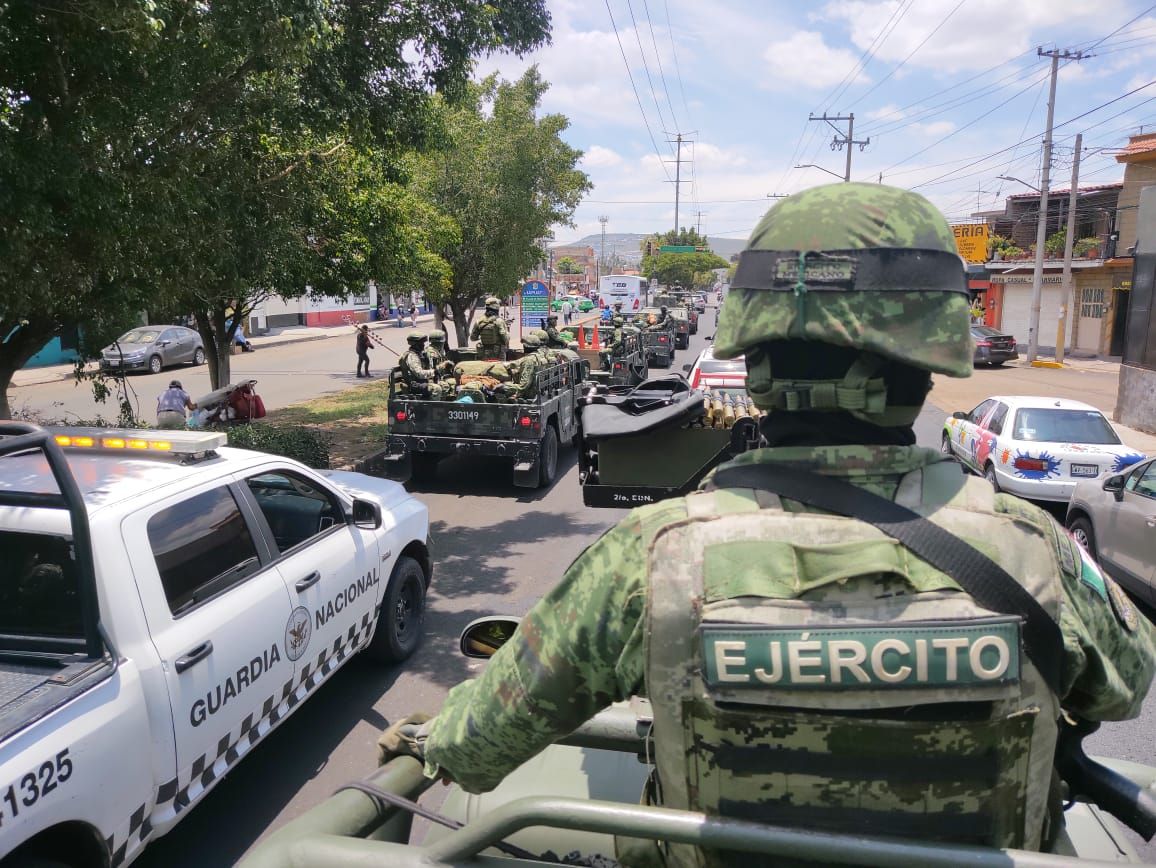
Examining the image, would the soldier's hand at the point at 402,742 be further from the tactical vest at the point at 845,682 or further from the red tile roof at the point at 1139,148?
the red tile roof at the point at 1139,148

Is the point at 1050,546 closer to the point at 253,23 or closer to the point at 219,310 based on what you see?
the point at 253,23

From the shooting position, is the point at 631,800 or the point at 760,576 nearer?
the point at 760,576

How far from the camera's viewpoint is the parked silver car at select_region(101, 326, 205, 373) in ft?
76.4

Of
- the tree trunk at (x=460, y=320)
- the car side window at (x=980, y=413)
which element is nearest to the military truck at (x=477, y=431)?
the car side window at (x=980, y=413)

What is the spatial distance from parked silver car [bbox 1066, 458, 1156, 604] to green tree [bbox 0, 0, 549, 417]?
6.49 metres

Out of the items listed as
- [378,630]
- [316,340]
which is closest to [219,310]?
[378,630]

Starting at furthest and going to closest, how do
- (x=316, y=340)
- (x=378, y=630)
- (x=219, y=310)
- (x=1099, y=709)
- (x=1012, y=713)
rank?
(x=316, y=340), (x=219, y=310), (x=378, y=630), (x=1099, y=709), (x=1012, y=713)

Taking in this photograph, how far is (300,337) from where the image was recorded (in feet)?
124

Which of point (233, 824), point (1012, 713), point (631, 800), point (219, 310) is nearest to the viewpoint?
point (1012, 713)

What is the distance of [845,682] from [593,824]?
439 millimetres

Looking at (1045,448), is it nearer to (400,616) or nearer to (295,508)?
(400,616)

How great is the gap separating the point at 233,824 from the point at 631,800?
96.2 inches

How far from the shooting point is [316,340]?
123 feet

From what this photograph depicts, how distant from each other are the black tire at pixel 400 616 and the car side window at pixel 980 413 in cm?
780
